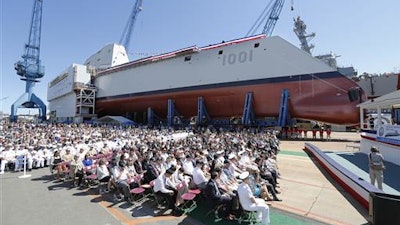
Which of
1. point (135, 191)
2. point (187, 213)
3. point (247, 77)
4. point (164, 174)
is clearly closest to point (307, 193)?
point (187, 213)

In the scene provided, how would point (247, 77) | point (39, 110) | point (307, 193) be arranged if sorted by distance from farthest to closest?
point (39, 110) → point (247, 77) → point (307, 193)

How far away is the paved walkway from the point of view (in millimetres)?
6145

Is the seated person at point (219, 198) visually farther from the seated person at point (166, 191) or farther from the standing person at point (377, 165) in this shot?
the standing person at point (377, 165)

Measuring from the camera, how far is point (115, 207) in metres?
7.22

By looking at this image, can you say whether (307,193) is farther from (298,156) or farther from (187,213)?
(298,156)

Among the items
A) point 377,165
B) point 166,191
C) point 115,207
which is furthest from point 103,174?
point 377,165

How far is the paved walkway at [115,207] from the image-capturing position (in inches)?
242

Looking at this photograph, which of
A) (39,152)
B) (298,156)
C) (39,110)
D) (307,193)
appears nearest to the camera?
(307,193)

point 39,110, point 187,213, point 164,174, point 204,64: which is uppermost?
point 204,64

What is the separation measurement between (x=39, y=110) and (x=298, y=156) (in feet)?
262

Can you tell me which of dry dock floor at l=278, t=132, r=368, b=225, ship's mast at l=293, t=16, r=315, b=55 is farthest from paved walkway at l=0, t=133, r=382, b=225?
ship's mast at l=293, t=16, r=315, b=55

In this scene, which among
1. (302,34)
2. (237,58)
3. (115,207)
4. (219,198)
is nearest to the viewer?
(219,198)

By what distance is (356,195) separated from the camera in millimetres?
7609

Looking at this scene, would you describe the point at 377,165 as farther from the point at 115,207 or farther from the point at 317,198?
the point at 115,207
